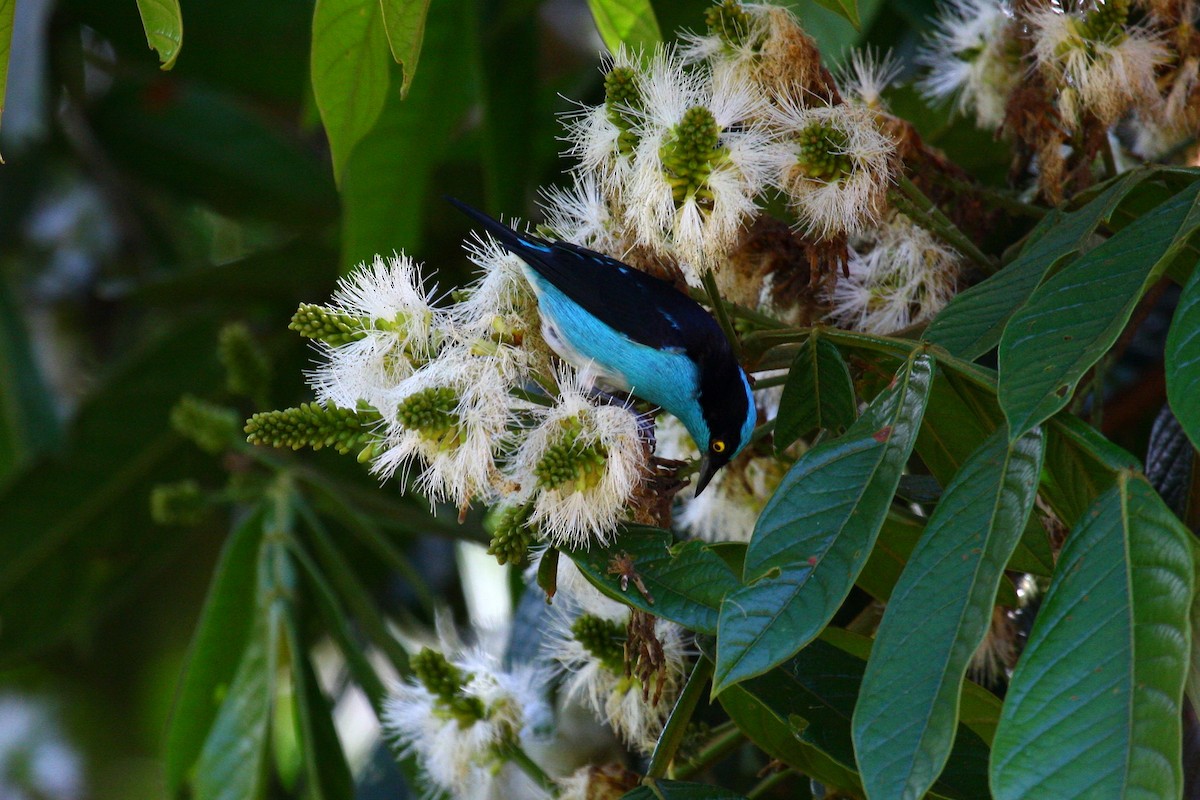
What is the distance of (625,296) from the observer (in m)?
1.34

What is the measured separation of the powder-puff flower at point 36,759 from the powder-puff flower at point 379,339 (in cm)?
354

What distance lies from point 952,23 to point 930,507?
2.48ft

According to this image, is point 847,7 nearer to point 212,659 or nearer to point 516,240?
point 516,240

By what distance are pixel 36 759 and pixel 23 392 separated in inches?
74.3

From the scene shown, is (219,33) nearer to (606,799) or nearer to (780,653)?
(606,799)

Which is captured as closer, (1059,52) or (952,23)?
(1059,52)

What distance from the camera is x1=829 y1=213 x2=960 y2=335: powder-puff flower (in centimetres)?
144

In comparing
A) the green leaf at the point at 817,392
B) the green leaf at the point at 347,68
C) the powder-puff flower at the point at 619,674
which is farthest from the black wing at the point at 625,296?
the powder-puff flower at the point at 619,674

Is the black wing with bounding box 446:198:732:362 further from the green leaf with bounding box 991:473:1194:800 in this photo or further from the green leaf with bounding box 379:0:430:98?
the green leaf with bounding box 991:473:1194:800

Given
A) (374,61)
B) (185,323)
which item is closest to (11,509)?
(185,323)

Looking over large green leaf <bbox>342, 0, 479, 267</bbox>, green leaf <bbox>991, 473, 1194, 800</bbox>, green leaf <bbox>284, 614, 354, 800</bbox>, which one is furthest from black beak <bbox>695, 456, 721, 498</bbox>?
large green leaf <bbox>342, 0, 479, 267</bbox>

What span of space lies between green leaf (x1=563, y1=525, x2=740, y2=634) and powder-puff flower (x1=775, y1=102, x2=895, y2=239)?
0.38m

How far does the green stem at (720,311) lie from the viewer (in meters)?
1.24

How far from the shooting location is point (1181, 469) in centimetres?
151
